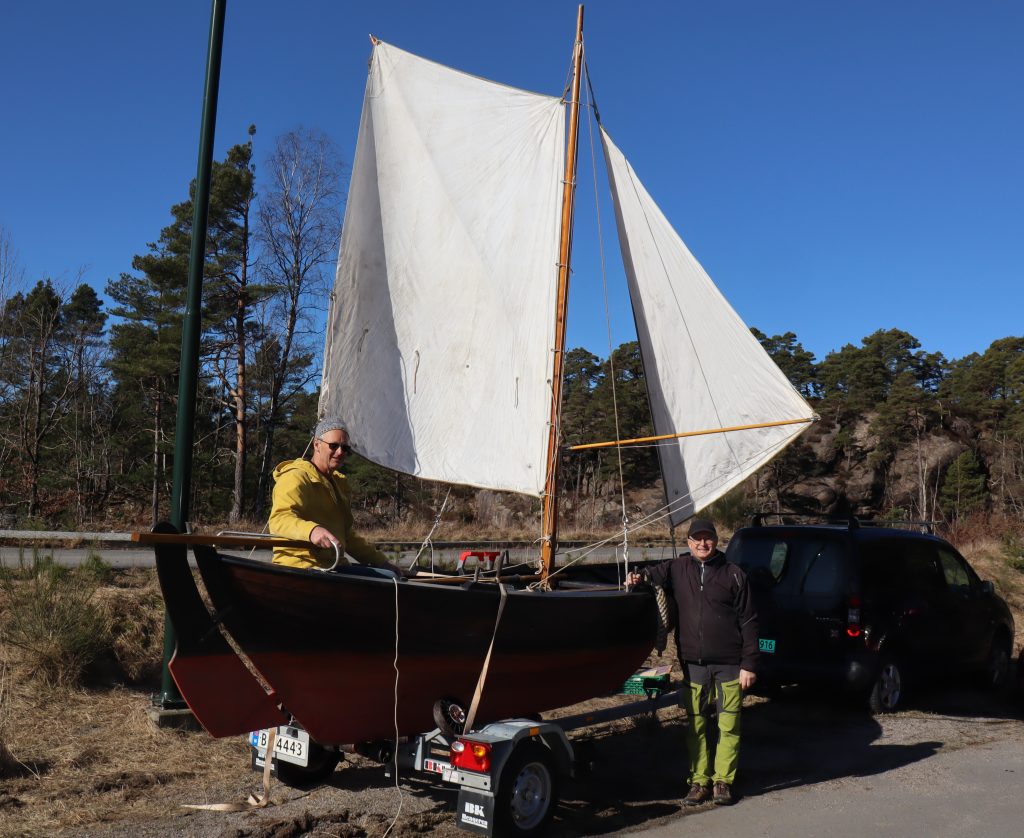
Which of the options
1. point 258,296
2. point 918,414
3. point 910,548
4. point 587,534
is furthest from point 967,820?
point 918,414

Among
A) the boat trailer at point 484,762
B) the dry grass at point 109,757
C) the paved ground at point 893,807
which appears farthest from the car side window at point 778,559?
the dry grass at point 109,757

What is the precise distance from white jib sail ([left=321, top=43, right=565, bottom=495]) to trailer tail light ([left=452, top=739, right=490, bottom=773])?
9.64ft

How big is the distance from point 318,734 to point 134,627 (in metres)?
4.49

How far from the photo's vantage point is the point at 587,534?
23562 mm

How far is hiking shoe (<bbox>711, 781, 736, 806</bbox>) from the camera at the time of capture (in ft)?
17.7

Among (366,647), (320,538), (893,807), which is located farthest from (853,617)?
(320,538)

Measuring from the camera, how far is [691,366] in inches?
312

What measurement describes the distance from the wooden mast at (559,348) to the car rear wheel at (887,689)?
117 inches

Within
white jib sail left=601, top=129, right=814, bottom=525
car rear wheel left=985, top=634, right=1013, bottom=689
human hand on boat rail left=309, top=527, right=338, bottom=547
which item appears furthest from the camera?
car rear wheel left=985, top=634, right=1013, bottom=689

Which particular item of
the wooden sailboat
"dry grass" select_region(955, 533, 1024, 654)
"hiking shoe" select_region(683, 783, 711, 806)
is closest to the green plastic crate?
the wooden sailboat

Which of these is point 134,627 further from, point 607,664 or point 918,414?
point 918,414

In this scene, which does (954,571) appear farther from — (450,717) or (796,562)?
(450,717)

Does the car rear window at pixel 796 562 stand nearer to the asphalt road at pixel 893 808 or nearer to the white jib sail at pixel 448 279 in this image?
the asphalt road at pixel 893 808

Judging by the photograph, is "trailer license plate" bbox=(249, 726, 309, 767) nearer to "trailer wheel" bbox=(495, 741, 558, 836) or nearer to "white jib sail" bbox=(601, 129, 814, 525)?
"trailer wheel" bbox=(495, 741, 558, 836)
